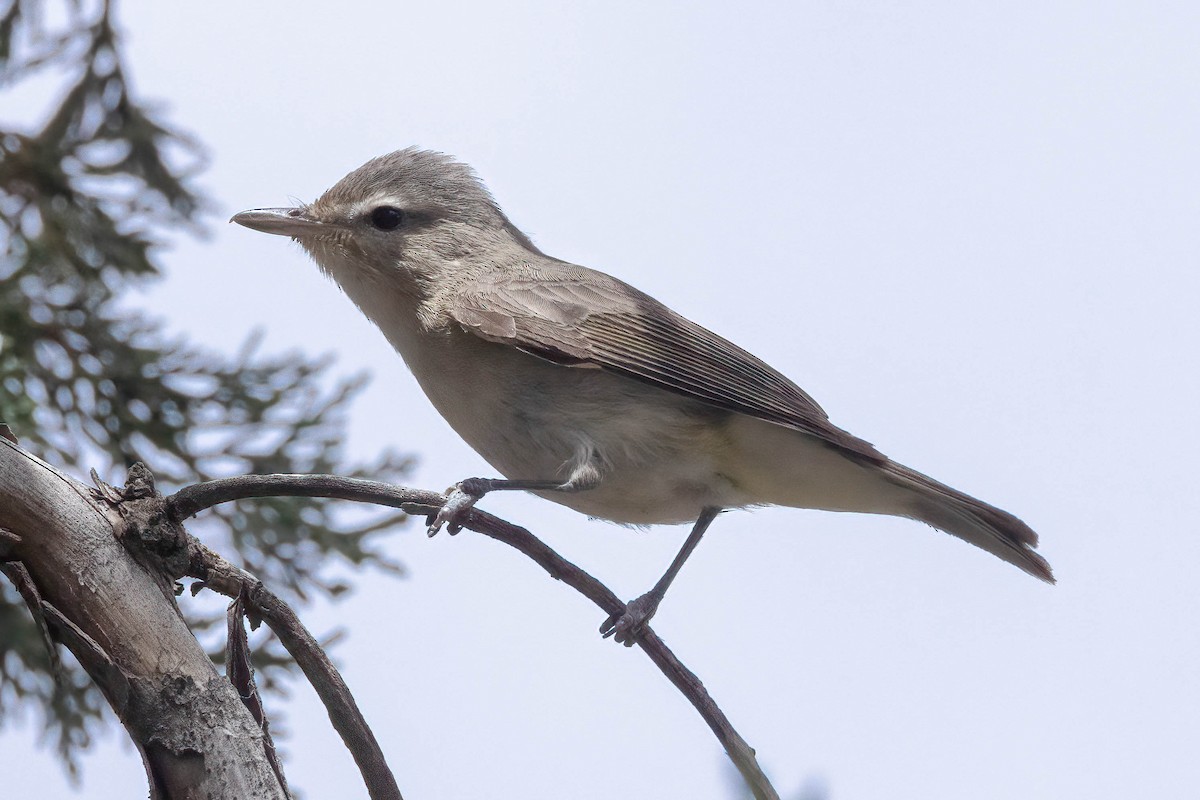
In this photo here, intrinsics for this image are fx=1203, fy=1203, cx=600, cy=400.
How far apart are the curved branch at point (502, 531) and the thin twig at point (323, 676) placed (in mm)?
108

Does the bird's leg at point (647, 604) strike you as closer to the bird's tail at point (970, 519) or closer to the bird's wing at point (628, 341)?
the bird's wing at point (628, 341)

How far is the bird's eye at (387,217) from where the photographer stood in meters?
4.42

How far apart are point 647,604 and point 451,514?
1.12 m

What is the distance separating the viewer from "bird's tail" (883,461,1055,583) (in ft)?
12.3

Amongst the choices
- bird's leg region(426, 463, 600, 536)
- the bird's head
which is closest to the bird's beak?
the bird's head

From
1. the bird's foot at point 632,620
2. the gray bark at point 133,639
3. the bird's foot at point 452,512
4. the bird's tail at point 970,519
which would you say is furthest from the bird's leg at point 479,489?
the bird's tail at point 970,519

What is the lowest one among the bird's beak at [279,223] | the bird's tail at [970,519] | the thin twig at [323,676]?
the thin twig at [323,676]

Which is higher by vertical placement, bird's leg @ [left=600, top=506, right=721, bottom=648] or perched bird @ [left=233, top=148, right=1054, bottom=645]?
perched bird @ [left=233, top=148, right=1054, bottom=645]

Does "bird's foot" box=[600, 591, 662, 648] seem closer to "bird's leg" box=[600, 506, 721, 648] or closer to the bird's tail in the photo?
"bird's leg" box=[600, 506, 721, 648]

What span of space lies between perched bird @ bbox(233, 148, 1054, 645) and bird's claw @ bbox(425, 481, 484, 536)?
1.65ft

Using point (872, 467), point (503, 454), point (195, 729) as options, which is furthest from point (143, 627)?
point (872, 467)

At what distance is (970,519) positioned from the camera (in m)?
3.93

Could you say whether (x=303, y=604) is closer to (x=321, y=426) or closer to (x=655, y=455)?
(x=321, y=426)

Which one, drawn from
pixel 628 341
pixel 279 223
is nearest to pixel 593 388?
pixel 628 341
